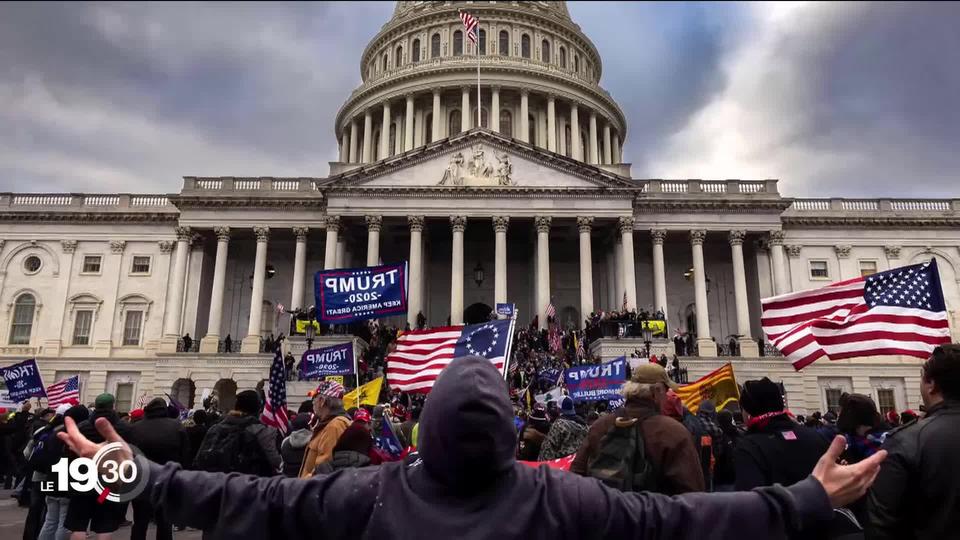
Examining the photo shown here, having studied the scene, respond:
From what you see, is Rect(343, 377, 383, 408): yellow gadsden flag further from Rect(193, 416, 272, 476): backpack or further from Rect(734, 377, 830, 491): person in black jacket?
Rect(734, 377, 830, 491): person in black jacket

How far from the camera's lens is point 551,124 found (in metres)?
57.1

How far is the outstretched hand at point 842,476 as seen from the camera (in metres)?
2.43

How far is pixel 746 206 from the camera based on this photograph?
40.4 metres

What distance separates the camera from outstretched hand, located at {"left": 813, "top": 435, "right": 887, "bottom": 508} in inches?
95.7

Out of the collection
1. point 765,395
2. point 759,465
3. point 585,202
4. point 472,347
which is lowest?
point 759,465

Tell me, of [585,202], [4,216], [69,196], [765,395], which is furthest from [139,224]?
[765,395]

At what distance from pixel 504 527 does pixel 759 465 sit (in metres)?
4.12

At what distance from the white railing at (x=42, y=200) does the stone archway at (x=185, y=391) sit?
1664 cm

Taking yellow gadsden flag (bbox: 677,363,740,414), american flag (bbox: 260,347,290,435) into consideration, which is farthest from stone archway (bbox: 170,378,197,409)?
yellow gadsden flag (bbox: 677,363,740,414)

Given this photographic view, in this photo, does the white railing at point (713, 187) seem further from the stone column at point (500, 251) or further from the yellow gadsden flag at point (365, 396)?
the yellow gadsden flag at point (365, 396)

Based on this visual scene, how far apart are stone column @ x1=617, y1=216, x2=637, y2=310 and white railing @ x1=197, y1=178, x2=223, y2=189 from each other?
949 inches

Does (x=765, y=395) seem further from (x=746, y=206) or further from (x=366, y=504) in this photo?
(x=746, y=206)

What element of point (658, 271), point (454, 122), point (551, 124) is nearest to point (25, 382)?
point (658, 271)

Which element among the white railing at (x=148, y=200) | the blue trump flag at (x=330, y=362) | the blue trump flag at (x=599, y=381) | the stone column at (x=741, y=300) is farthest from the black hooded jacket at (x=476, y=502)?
the white railing at (x=148, y=200)
